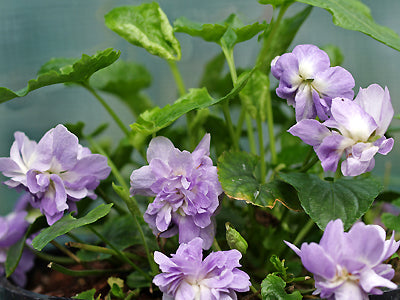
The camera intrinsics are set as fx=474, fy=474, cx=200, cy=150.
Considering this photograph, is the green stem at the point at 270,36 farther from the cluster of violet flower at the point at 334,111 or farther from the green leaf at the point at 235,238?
the green leaf at the point at 235,238

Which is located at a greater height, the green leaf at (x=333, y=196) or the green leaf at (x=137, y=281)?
the green leaf at (x=333, y=196)

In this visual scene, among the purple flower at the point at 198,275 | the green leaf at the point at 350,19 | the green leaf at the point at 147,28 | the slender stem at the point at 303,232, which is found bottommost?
the slender stem at the point at 303,232

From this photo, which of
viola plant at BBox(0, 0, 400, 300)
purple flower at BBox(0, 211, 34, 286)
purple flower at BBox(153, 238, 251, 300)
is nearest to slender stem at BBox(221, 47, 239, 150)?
viola plant at BBox(0, 0, 400, 300)

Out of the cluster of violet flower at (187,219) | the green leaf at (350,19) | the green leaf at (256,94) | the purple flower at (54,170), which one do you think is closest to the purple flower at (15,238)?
the purple flower at (54,170)

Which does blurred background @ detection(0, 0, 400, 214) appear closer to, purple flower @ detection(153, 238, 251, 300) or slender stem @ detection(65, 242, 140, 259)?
slender stem @ detection(65, 242, 140, 259)

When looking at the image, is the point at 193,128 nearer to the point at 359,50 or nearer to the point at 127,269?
the point at 127,269

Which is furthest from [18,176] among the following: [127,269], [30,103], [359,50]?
[359,50]
